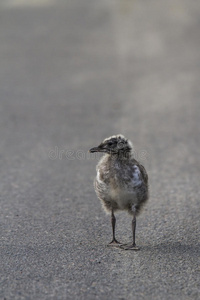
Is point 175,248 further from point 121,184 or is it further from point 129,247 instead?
point 121,184

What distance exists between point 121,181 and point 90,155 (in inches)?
143

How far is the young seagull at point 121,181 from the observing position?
5.56m

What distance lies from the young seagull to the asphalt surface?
0.37 metres

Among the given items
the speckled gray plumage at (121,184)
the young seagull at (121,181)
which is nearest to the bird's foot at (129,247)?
the young seagull at (121,181)

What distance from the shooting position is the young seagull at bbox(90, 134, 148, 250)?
5.56 m

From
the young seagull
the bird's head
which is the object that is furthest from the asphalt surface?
the bird's head

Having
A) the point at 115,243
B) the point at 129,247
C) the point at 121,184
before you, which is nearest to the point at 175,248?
the point at 129,247

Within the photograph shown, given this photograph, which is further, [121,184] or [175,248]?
[121,184]

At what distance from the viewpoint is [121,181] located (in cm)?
555

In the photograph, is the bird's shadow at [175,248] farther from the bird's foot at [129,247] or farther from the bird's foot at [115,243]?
the bird's foot at [115,243]

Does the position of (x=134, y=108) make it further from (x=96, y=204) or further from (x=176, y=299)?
(x=176, y=299)

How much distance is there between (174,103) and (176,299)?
8574mm

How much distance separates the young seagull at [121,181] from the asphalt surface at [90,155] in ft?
1.20

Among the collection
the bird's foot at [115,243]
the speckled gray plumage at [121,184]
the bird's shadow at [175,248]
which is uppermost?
the speckled gray plumage at [121,184]
